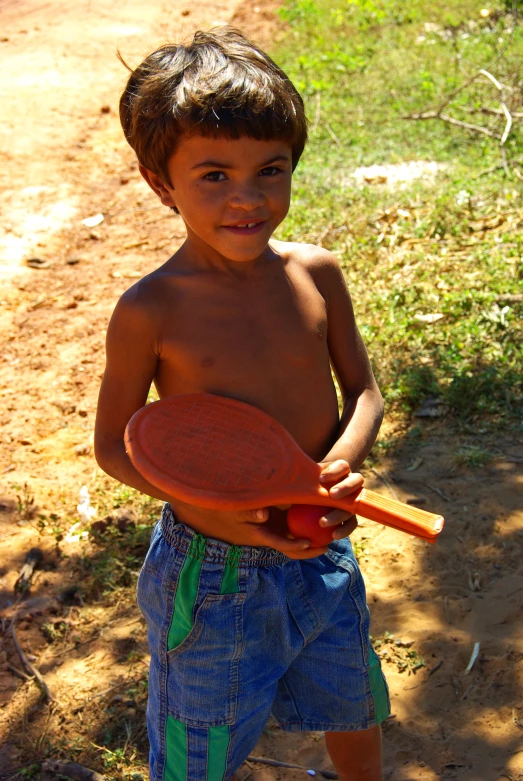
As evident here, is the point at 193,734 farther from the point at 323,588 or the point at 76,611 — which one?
the point at 76,611

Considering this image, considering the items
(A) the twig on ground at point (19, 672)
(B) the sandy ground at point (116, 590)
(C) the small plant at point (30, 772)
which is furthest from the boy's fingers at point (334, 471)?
(A) the twig on ground at point (19, 672)

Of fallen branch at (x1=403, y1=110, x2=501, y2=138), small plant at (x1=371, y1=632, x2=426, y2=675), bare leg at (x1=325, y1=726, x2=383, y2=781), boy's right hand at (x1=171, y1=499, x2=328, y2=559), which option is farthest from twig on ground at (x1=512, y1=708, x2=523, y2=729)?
fallen branch at (x1=403, y1=110, x2=501, y2=138)

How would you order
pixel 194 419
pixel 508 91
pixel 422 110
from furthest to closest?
pixel 422 110 < pixel 508 91 < pixel 194 419

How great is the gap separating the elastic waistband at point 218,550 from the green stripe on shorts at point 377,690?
0.30 meters

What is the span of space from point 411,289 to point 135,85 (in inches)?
106

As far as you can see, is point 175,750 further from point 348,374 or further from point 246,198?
point 246,198

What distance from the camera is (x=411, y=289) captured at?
14.1 feet

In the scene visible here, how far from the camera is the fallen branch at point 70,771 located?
7.39 feet

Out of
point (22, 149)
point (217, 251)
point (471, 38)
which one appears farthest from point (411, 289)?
point (471, 38)

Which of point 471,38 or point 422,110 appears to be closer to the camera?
point 422,110

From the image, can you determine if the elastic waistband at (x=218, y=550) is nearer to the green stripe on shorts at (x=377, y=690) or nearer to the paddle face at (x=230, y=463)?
the paddle face at (x=230, y=463)

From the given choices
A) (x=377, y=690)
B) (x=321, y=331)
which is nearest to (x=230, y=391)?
(x=321, y=331)

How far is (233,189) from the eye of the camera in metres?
1.62

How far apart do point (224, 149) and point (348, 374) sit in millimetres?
548
